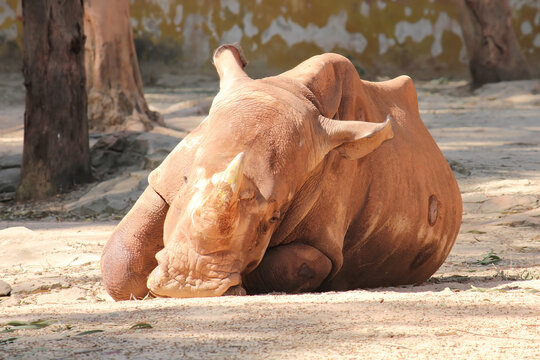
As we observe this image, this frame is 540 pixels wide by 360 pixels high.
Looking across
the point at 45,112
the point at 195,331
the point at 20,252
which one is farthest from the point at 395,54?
the point at 195,331

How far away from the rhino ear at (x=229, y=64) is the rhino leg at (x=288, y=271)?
92 centimetres

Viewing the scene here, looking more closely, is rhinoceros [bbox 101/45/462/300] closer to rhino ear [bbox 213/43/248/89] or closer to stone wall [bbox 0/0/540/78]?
rhino ear [bbox 213/43/248/89]

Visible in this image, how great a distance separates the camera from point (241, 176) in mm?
3715

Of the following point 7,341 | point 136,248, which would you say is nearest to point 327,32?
point 136,248

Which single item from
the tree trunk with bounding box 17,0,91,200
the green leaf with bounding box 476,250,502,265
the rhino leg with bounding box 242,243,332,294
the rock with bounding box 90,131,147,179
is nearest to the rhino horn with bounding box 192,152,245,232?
the rhino leg with bounding box 242,243,332,294

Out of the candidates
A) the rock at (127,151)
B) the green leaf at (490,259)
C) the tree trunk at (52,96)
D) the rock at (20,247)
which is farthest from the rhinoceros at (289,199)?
the rock at (127,151)

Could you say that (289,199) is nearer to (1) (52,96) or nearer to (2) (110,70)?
(1) (52,96)

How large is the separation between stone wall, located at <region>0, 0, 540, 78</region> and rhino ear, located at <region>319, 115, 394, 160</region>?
50.4ft

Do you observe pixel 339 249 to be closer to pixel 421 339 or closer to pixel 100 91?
pixel 421 339

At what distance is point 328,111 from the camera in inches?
178

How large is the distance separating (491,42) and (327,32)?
4450 mm

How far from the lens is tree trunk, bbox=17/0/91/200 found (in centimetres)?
883

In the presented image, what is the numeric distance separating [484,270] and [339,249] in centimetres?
149

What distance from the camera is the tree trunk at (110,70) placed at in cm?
1137
